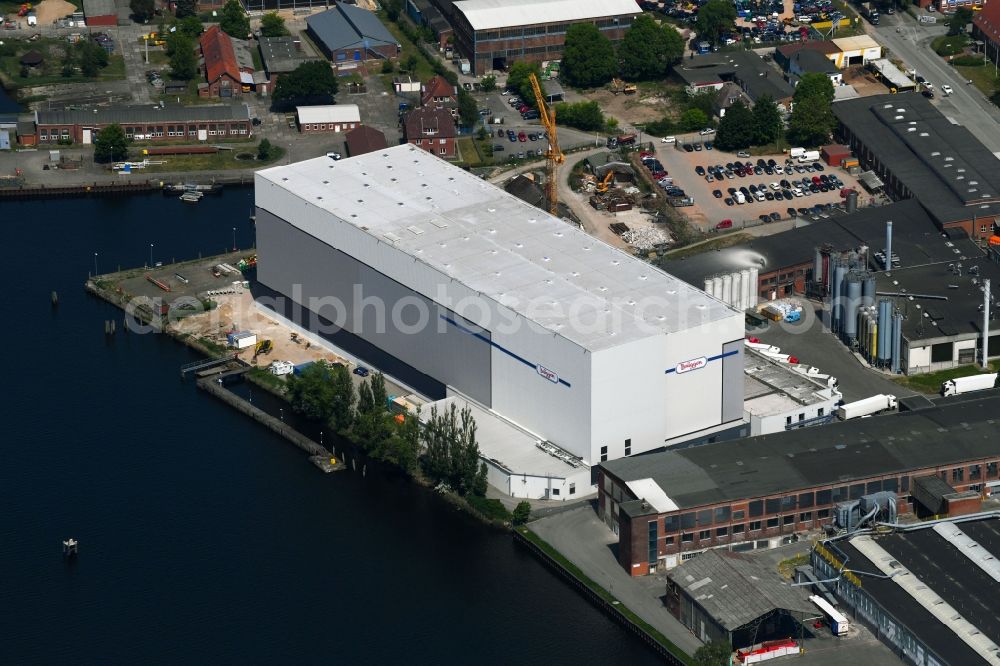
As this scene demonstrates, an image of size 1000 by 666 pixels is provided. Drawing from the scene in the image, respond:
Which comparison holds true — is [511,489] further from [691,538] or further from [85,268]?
[85,268]

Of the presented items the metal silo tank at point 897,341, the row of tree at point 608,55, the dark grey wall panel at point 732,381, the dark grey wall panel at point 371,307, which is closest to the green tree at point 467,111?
the row of tree at point 608,55

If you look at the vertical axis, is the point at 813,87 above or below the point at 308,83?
below

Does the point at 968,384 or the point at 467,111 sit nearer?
the point at 968,384

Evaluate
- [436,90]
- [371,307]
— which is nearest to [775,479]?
[371,307]

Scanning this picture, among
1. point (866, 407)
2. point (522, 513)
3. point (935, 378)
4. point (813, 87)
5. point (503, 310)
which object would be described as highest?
point (813, 87)

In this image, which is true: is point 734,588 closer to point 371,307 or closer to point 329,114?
point 371,307

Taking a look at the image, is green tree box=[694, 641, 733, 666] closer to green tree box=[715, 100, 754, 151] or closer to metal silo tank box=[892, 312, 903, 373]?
metal silo tank box=[892, 312, 903, 373]
